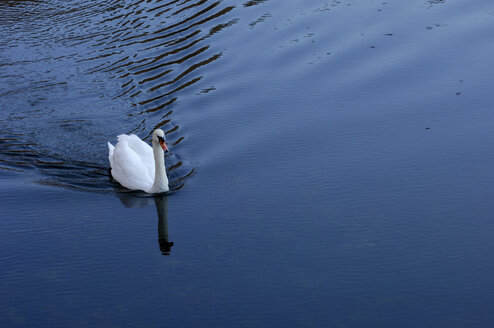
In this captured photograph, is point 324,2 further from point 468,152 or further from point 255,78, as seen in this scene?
point 468,152

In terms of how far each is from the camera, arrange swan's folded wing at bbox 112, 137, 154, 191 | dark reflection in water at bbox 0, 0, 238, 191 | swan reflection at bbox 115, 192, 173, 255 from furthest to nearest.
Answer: dark reflection in water at bbox 0, 0, 238, 191
swan's folded wing at bbox 112, 137, 154, 191
swan reflection at bbox 115, 192, 173, 255

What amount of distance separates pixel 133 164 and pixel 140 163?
217 mm

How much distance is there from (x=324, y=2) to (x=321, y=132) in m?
6.58

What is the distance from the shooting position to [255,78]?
1531cm

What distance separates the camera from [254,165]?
12023 mm

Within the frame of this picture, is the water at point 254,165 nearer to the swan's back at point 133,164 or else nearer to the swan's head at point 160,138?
the swan's back at point 133,164

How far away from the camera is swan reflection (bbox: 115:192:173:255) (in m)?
10.4

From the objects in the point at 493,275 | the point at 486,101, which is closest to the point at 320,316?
the point at 493,275

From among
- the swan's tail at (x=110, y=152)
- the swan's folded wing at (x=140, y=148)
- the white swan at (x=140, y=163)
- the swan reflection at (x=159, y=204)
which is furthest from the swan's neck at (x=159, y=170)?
the swan's tail at (x=110, y=152)

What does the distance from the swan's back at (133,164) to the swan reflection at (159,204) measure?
0.63 ft

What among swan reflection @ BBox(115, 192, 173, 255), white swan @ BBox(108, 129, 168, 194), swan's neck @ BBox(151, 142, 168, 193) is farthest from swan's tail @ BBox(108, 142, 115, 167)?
swan's neck @ BBox(151, 142, 168, 193)

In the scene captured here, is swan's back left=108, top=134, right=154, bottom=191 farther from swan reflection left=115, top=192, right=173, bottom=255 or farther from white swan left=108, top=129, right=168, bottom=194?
swan reflection left=115, top=192, right=173, bottom=255

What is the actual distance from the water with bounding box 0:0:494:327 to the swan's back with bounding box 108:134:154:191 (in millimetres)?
224

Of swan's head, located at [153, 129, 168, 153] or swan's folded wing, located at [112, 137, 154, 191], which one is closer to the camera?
swan's head, located at [153, 129, 168, 153]
